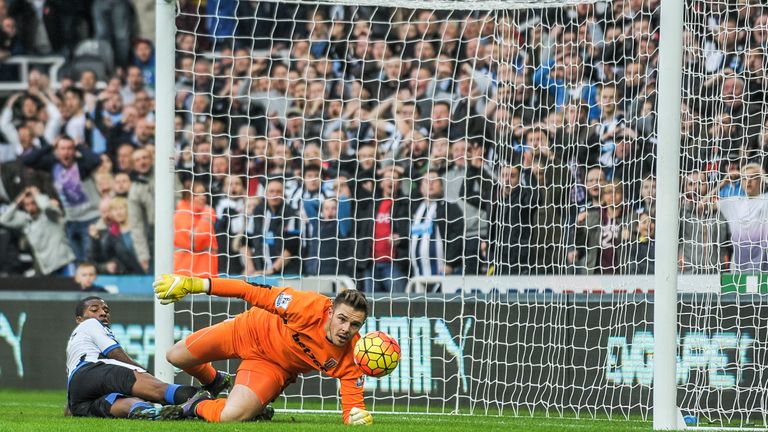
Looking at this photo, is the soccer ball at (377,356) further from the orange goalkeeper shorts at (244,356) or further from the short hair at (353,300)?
the orange goalkeeper shorts at (244,356)

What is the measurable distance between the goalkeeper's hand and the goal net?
301cm

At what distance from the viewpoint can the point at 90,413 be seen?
27.4 feet

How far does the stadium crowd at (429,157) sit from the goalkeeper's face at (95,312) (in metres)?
2.38

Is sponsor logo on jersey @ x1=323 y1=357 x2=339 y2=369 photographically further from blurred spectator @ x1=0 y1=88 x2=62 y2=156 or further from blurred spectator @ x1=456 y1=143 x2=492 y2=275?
blurred spectator @ x1=0 y1=88 x2=62 y2=156

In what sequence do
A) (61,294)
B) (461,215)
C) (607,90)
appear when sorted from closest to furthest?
(607,90) → (461,215) → (61,294)

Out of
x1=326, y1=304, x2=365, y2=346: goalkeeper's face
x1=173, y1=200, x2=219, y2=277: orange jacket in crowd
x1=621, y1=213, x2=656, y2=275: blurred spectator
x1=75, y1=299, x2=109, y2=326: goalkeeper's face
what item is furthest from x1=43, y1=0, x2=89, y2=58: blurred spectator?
x1=326, y1=304, x2=365, y2=346: goalkeeper's face

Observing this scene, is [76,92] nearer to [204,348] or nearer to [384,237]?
[384,237]

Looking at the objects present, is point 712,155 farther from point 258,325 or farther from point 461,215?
point 258,325

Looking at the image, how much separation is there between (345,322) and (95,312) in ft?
6.98

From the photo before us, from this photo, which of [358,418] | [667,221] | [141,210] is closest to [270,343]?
[358,418]

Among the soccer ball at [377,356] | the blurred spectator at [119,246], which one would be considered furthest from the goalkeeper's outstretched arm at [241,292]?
the blurred spectator at [119,246]

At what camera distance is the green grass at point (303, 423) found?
287 inches

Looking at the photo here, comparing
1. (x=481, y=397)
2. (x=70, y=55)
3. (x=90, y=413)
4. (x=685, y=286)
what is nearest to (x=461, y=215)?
(x=481, y=397)

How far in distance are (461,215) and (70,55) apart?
870 centimetres
